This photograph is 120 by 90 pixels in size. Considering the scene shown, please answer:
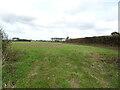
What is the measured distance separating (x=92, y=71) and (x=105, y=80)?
1.22m

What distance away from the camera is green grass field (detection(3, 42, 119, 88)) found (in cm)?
1046

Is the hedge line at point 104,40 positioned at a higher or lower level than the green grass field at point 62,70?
higher

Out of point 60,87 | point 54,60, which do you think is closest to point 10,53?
point 54,60

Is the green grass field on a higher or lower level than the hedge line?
lower

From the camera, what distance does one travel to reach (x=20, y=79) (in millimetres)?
10922

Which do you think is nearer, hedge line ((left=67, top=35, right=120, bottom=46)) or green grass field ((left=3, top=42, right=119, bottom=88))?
green grass field ((left=3, top=42, right=119, bottom=88))

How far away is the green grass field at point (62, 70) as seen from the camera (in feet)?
34.3

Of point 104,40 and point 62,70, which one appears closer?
point 62,70

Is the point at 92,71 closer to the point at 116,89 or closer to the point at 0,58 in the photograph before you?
the point at 116,89

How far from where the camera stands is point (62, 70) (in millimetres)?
11703

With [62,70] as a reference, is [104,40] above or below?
above

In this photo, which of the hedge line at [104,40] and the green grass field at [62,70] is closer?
the green grass field at [62,70]

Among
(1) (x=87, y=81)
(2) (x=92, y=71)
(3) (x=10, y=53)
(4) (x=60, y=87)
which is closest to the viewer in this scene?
(4) (x=60, y=87)

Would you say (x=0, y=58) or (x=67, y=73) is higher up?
(x=0, y=58)
